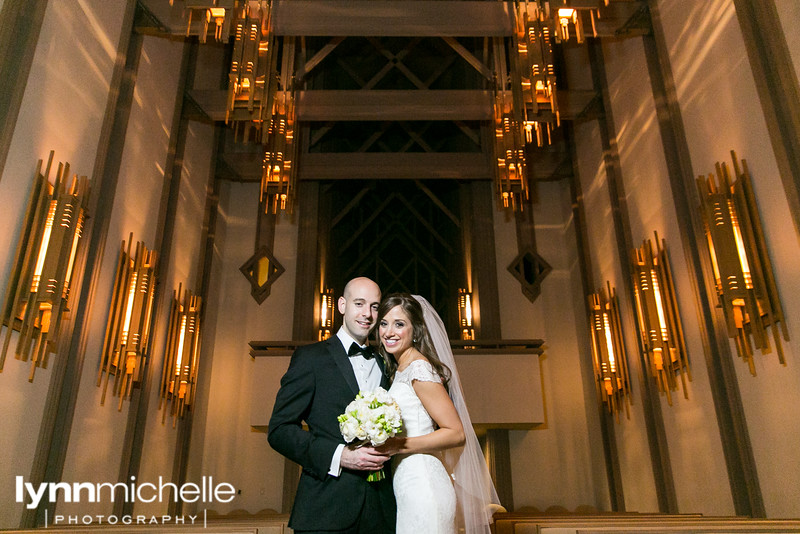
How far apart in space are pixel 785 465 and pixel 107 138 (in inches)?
224

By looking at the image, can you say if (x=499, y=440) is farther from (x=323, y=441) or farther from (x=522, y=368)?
(x=323, y=441)

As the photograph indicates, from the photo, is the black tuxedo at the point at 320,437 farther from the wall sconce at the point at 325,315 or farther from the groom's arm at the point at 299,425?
the wall sconce at the point at 325,315

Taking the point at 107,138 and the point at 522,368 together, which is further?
the point at 522,368

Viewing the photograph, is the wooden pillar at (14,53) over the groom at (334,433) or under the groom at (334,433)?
over

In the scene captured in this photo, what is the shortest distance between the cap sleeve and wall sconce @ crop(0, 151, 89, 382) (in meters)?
2.65

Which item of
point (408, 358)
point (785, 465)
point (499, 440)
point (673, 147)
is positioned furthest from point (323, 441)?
point (499, 440)

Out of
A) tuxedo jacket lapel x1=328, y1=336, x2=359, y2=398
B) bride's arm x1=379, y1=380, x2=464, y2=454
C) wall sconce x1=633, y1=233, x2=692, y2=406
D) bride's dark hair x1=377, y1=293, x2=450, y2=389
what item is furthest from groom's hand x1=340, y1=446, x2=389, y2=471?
wall sconce x1=633, y1=233, x2=692, y2=406

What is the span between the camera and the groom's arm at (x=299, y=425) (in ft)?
6.69

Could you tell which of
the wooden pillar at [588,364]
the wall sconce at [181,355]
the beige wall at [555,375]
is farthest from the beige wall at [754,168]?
the wall sconce at [181,355]

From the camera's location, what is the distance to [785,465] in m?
3.90

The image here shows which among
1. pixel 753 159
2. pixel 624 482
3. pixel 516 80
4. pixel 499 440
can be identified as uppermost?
pixel 516 80

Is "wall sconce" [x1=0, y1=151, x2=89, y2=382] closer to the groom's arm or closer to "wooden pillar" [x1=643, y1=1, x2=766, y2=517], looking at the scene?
the groom's arm

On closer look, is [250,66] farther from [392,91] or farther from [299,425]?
[299,425]

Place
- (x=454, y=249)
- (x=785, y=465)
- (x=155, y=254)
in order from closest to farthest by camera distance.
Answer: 1. (x=785, y=465)
2. (x=155, y=254)
3. (x=454, y=249)
